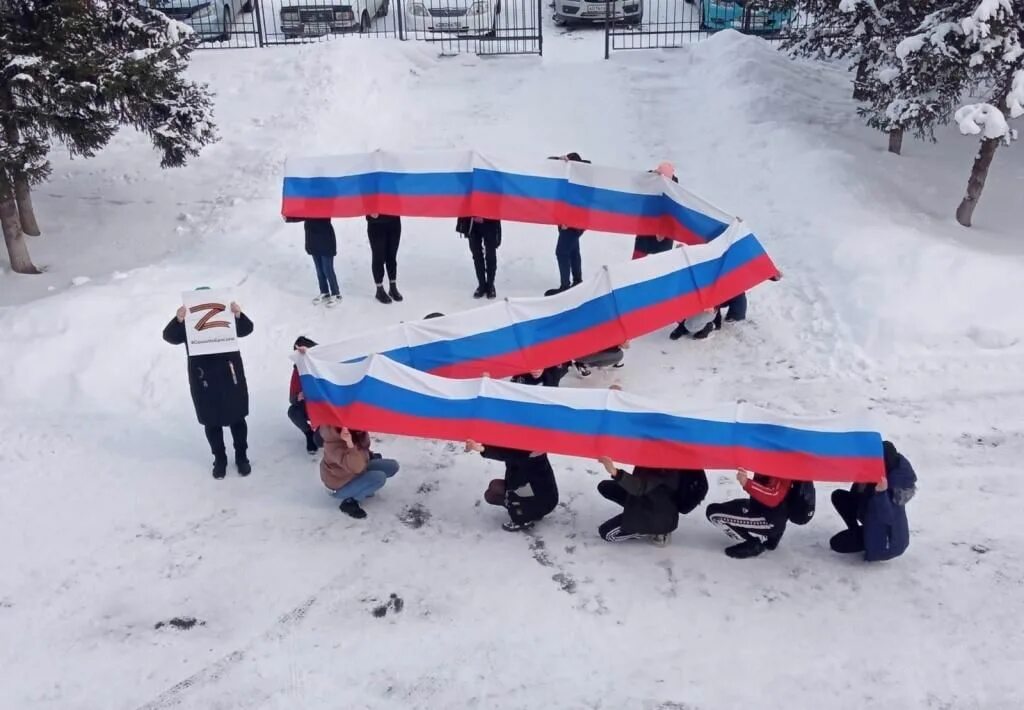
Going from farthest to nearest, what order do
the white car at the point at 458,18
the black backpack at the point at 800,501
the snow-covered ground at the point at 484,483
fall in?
the white car at the point at 458,18 → the black backpack at the point at 800,501 → the snow-covered ground at the point at 484,483

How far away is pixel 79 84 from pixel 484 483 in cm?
758

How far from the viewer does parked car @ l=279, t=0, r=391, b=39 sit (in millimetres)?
20859

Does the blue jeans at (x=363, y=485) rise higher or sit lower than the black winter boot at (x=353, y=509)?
higher

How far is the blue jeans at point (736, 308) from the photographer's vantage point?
11391 mm

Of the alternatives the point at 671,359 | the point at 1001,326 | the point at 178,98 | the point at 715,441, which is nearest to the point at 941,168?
the point at 1001,326

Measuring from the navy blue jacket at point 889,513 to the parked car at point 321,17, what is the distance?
56.1 feet

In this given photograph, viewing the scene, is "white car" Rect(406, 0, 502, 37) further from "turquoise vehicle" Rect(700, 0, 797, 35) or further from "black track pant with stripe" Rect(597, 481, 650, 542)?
"black track pant with stripe" Rect(597, 481, 650, 542)

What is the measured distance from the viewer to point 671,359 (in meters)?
11.0

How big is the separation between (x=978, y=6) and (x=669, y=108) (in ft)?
24.9

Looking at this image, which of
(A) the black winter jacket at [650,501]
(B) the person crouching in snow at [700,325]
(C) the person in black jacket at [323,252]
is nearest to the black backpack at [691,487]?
(A) the black winter jacket at [650,501]

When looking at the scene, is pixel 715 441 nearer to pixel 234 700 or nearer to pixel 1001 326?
pixel 234 700

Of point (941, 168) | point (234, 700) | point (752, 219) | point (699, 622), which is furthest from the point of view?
point (941, 168)

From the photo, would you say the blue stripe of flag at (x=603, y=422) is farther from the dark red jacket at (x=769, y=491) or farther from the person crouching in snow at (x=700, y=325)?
the person crouching in snow at (x=700, y=325)

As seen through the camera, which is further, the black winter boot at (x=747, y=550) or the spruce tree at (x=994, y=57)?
the spruce tree at (x=994, y=57)
